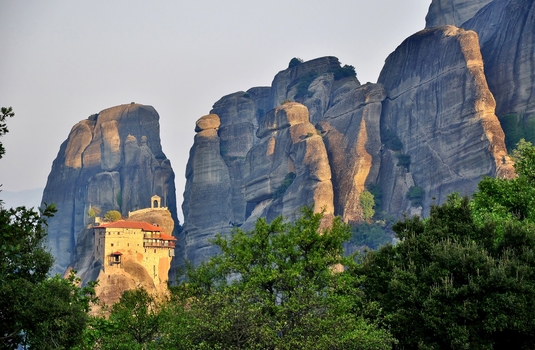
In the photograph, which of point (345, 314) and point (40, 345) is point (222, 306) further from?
point (40, 345)

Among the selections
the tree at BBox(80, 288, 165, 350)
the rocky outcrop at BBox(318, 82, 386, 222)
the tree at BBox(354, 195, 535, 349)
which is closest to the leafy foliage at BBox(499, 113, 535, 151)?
the rocky outcrop at BBox(318, 82, 386, 222)

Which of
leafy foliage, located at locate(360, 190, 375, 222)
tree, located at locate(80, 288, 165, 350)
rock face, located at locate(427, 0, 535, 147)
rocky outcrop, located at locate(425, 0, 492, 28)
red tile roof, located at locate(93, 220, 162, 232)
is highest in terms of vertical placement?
rocky outcrop, located at locate(425, 0, 492, 28)

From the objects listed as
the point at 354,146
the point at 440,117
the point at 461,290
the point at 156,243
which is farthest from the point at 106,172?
the point at 461,290

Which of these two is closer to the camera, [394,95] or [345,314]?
[345,314]

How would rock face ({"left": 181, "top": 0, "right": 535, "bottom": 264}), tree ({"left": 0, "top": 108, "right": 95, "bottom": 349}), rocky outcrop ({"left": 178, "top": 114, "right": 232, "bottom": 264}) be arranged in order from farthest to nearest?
rocky outcrop ({"left": 178, "top": 114, "right": 232, "bottom": 264}) → rock face ({"left": 181, "top": 0, "right": 535, "bottom": 264}) → tree ({"left": 0, "top": 108, "right": 95, "bottom": 349})

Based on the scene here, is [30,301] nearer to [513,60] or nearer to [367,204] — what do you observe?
[367,204]

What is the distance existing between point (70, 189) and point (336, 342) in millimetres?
149726

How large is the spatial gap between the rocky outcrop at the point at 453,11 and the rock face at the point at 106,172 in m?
59.2

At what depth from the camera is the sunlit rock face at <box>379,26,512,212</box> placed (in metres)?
123

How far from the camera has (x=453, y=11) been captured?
160375 millimetres

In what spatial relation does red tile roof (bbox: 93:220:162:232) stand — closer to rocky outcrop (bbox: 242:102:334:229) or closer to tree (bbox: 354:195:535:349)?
Answer: rocky outcrop (bbox: 242:102:334:229)

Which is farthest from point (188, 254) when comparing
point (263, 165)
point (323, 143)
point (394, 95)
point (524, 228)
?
point (524, 228)

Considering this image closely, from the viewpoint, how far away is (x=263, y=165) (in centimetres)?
15100

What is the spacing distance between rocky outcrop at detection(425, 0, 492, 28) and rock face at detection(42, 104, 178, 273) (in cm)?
5917
